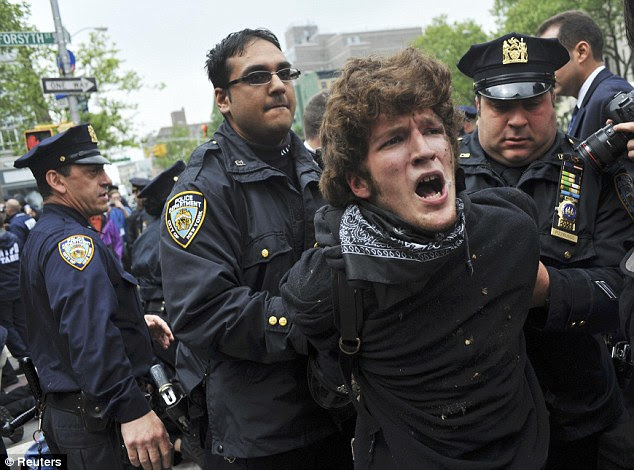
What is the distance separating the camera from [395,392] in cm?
169

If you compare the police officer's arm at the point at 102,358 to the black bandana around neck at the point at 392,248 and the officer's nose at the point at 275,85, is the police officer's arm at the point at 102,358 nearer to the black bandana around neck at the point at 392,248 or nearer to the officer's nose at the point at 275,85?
the officer's nose at the point at 275,85

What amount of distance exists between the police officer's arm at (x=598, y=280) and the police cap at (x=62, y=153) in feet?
8.63

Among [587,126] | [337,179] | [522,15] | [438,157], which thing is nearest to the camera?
[438,157]

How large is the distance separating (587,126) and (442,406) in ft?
9.41

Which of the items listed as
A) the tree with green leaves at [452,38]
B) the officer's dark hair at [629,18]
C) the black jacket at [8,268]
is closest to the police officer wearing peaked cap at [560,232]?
the officer's dark hair at [629,18]

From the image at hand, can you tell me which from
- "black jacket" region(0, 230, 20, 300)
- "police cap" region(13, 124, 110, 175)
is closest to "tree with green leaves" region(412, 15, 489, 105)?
"black jacket" region(0, 230, 20, 300)

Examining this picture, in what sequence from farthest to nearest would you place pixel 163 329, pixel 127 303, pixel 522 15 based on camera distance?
pixel 522 15 → pixel 163 329 → pixel 127 303

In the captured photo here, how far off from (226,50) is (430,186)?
133 centimetres

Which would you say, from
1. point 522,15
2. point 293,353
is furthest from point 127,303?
point 522,15

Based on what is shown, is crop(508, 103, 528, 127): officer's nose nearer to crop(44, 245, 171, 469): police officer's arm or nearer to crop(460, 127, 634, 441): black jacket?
crop(460, 127, 634, 441): black jacket

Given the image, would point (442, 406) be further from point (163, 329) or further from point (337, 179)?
point (163, 329)

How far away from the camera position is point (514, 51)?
244cm

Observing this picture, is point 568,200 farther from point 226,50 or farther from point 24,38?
point 24,38

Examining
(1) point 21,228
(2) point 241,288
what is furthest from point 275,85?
(1) point 21,228
